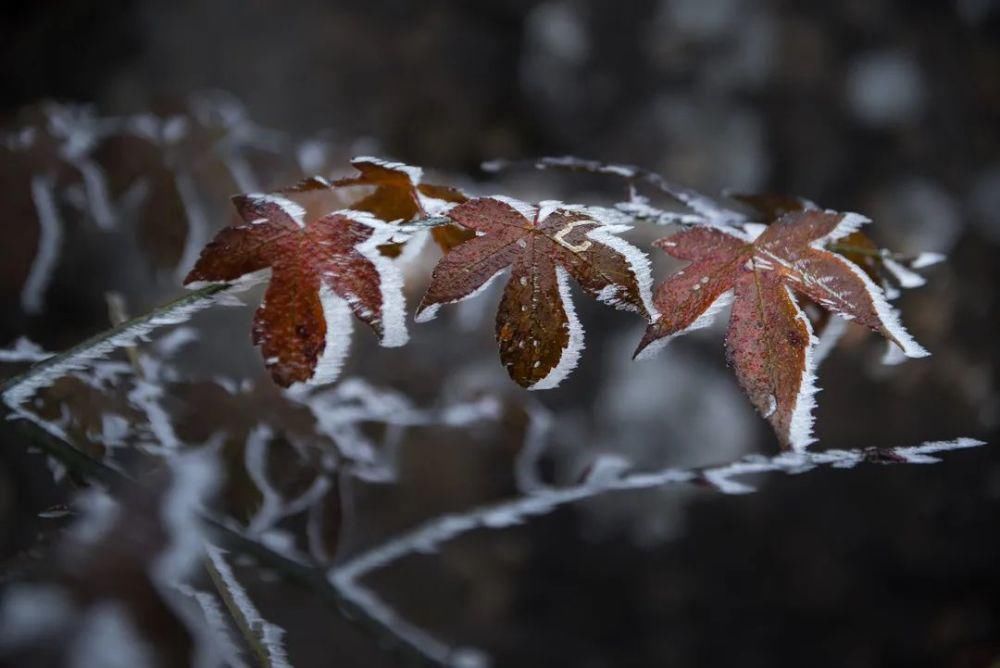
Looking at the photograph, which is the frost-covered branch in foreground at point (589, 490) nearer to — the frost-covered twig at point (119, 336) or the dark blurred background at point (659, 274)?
the frost-covered twig at point (119, 336)

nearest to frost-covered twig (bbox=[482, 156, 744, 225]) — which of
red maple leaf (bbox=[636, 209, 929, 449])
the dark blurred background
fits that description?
red maple leaf (bbox=[636, 209, 929, 449])

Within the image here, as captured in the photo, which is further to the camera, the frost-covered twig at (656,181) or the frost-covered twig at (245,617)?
the frost-covered twig at (656,181)

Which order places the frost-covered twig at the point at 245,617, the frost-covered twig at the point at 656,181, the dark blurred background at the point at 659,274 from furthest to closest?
the dark blurred background at the point at 659,274 → the frost-covered twig at the point at 656,181 → the frost-covered twig at the point at 245,617

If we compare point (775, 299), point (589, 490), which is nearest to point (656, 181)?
point (775, 299)

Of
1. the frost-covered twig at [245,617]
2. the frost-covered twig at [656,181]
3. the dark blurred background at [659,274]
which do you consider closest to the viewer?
the frost-covered twig at [245,617]

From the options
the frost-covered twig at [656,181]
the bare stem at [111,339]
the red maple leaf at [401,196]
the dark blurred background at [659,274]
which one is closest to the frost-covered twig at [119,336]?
the bare stem at [111,339]

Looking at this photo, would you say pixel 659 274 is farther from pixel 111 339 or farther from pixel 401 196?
pixel 111 339
